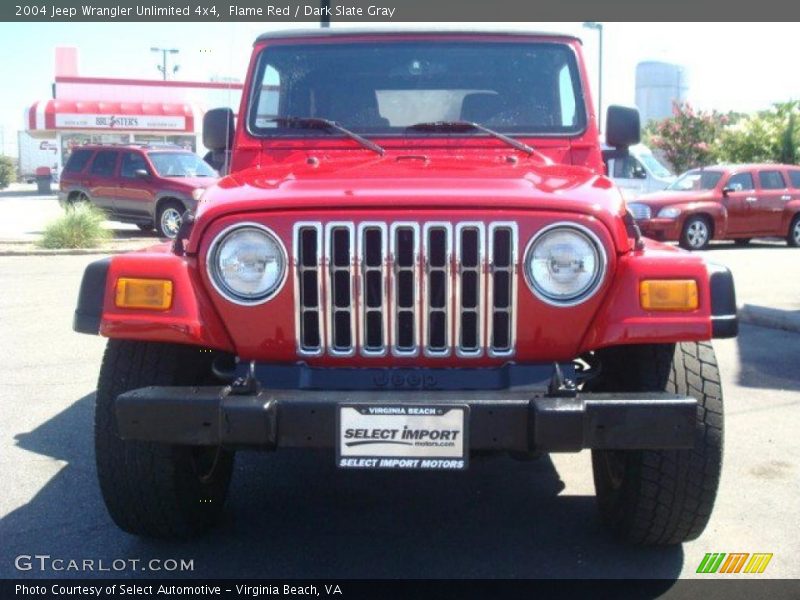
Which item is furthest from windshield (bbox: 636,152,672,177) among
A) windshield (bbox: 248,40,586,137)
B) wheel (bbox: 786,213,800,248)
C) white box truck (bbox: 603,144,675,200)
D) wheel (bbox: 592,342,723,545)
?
wheel (bbox: 592,342,723,545)

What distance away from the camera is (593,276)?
3412 mm

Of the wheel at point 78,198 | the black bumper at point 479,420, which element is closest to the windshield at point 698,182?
the wheel at point 78,198

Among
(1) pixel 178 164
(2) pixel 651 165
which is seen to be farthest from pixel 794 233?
(1) pixel 178 164

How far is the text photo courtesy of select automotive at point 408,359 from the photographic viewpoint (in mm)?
3285

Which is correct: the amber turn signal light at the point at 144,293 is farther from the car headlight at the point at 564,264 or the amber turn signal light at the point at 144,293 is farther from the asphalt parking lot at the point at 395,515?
the car headlight at the point at 564,264

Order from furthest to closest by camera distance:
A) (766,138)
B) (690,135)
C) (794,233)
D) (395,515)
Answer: (690,135) → (766,138) → (794,233) → (395,515)

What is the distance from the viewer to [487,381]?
3.44 m

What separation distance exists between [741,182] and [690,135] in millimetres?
12695

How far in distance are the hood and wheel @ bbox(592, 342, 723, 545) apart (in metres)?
0.47

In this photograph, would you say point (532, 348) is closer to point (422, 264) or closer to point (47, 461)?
point (422, 264)

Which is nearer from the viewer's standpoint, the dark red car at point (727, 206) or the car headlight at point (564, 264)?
the car headlight at point (564, 264)

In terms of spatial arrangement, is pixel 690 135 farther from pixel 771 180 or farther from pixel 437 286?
pixel 437 286

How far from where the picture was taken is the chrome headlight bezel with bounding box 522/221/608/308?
3.39 meters

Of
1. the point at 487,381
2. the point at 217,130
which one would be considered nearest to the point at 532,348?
the point at 487,381
